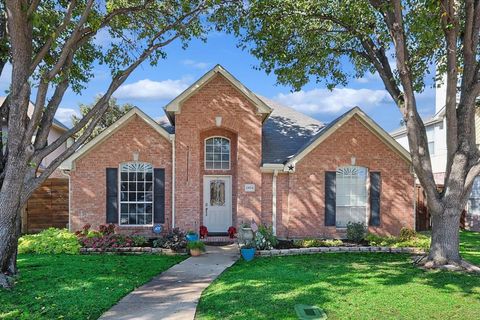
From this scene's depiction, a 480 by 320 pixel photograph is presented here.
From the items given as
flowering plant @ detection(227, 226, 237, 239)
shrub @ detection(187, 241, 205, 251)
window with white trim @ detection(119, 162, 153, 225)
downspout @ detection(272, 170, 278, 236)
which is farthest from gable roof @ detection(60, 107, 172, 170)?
shrub @ detection(187, 241, 205, 251)

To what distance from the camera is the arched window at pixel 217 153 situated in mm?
15250

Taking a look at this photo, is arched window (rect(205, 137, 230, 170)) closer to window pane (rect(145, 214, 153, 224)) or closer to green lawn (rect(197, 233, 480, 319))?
window pane (rect(145, 214, 153, 224))

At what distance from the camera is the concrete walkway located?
257 inches

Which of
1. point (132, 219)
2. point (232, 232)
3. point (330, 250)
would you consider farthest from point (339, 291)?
point (132, 219)

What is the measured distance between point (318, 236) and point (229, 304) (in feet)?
26.6

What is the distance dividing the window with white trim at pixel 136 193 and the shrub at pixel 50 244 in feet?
7.14

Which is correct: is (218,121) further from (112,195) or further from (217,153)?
(112,195)

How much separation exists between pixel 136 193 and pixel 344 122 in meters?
8.10

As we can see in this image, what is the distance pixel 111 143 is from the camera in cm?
1427

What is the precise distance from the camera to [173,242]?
12.5 m

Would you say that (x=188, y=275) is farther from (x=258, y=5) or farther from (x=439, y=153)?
(x=439, y=153)

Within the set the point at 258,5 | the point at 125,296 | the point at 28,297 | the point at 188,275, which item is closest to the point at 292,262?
the point at 188,275

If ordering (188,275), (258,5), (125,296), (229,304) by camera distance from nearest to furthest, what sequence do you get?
(229,304) → (125,296) → (188,275) → (258,5)

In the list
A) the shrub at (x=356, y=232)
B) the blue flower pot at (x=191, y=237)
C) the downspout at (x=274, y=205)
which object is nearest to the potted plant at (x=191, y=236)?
the blue flower pot at (x=191, y=237)
